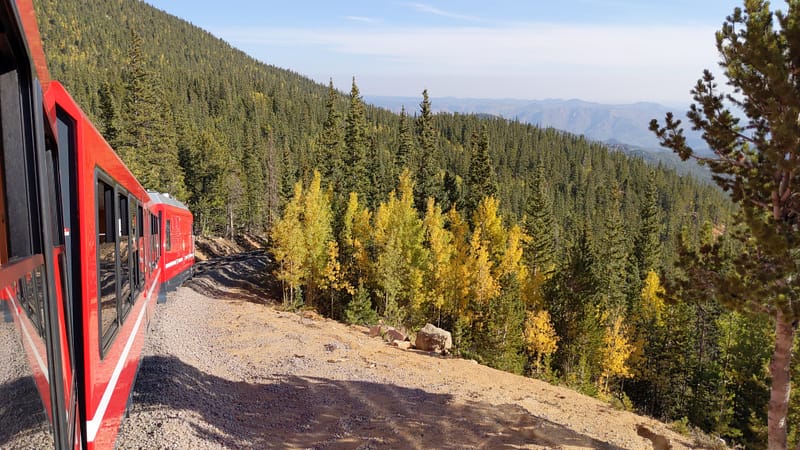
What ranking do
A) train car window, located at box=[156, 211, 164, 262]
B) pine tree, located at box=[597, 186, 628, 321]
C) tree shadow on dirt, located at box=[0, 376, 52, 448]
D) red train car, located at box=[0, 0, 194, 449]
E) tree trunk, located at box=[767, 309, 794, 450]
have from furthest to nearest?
pine tree, located at box=[597, 186, 628, 321], train car window, located at box=[156, 211, 164, 262], tree trunk, located at box=[767, 309, 794, 450], red train car, located at box=[0, 0, 194, 449], tree shadow on dirt, located at box=[0, 376, 52, 448]

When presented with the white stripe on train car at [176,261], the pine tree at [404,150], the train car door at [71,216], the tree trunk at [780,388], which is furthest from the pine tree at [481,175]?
the train car door at [71,216]

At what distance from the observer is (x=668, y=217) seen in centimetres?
13550

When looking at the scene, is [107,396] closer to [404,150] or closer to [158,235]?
[158,235]

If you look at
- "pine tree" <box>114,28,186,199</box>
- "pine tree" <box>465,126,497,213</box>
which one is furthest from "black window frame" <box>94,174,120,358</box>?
"pine tree" <box>465,126,497,213</box>

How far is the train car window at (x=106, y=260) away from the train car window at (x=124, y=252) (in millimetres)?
417

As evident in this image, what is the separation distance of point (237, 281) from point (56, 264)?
35075 millimetres

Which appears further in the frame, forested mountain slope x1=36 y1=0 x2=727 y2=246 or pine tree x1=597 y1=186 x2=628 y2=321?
forested mountain slope x1=36 y1=0 x2=727 y2=246

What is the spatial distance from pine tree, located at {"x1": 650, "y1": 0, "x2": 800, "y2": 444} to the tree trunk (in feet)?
0.05

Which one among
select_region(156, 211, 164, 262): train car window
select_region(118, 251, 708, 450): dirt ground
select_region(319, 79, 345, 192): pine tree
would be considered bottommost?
select_region(118, 251, 708, 450): dirt ground

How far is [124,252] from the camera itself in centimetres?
654

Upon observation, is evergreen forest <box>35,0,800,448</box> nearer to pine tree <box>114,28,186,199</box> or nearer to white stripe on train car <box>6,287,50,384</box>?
pine tree <box>114,28,186,199</box>

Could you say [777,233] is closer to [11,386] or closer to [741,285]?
[741,285]

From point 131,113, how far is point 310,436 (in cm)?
3488

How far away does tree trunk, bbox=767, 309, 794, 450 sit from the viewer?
8625 millimetres
